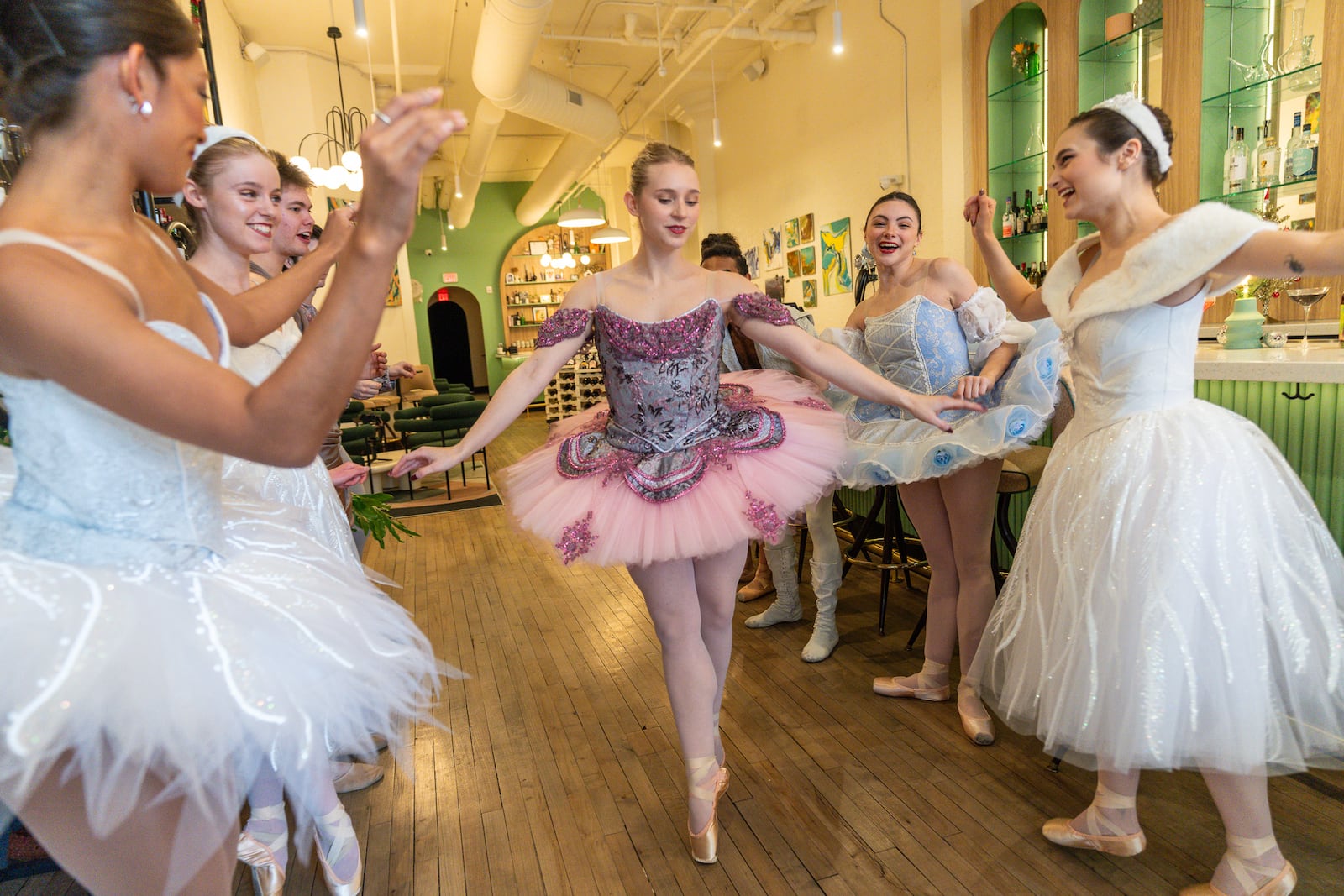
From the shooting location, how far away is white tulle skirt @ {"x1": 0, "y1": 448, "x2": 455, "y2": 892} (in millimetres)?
865

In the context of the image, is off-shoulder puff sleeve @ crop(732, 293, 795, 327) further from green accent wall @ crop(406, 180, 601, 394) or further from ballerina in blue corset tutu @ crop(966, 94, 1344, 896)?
green accent wall @ crop(406, 180, 601, 394)

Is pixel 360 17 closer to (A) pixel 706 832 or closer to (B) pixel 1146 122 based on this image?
(B) pixel 1146 122

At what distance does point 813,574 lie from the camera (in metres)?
3.29

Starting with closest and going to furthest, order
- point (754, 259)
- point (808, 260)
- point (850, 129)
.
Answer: point (850, 129)
point (808, 260)
point (754, 259)

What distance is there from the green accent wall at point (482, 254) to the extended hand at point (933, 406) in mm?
15401

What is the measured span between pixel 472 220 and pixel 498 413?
16.3 metres

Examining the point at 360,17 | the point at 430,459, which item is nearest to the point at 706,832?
the point at 430,459

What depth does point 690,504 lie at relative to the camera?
1.94 m

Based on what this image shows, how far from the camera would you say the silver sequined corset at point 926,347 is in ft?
8.52

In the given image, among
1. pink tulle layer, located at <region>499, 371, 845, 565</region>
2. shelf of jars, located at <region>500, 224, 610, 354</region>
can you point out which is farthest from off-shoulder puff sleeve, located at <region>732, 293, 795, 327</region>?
shelf of jars, located at <region>500, 224, 610, 354</region>

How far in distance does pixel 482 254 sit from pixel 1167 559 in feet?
55.5

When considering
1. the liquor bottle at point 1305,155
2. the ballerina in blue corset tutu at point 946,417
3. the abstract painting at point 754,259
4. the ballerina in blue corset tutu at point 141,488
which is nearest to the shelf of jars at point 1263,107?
the liquor bottle at point 1305,155

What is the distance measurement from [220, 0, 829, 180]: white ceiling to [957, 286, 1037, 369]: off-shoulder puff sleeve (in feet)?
16.1

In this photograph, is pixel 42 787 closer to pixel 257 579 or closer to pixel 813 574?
pixel 257 579
